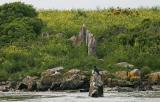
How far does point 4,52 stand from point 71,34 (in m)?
12.8

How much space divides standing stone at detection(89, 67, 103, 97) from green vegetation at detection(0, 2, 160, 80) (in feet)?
58.9

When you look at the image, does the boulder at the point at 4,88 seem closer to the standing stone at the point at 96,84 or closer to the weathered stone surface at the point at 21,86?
the weathered stone surface at the point at 21,86

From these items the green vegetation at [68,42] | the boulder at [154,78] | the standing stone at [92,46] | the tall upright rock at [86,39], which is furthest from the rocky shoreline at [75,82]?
the tall upright rock at [86,39]

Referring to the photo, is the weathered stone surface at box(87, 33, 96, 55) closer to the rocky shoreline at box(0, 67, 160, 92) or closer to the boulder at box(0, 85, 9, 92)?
the rocky shoreline at box(0, 67, 160, 92)

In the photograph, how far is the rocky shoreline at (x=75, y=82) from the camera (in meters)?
60.4

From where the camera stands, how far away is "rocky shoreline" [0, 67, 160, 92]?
6038 centimetres

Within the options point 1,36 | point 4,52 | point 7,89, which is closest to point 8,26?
point 1,36

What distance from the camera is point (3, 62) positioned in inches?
2968

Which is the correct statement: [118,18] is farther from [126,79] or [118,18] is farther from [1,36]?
[126,79]

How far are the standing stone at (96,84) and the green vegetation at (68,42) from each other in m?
17.9

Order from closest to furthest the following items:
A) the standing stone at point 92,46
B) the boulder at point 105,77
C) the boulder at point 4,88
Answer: the boulder at point 4,88 < the boulder at point 105,77 < the standing stone at point 92,46

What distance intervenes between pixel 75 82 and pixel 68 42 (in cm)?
2232

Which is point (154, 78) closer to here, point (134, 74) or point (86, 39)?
point (134, 74)

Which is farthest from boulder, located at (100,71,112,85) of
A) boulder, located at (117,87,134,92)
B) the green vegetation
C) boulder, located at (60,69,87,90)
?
boulder, located at (117,87,134,92)
